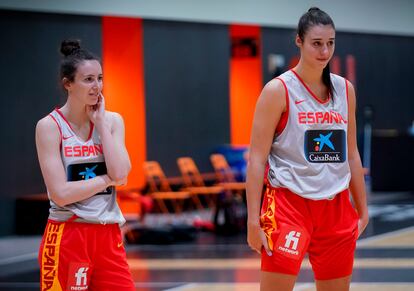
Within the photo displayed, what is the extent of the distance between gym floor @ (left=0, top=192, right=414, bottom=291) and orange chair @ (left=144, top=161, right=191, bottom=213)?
1.21m

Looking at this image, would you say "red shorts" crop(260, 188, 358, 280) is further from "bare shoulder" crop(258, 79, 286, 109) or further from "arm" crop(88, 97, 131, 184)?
"arm" crop(88, 97, 131, 184)

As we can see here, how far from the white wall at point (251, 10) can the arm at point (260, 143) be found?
8.95 m

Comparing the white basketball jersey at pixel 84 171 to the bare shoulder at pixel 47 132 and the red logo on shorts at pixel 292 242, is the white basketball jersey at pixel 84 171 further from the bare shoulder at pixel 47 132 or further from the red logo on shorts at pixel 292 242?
the red logo on shorts at pixel 292 242

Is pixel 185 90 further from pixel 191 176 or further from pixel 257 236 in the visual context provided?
pixel 257 236

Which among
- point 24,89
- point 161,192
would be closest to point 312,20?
point 24,89

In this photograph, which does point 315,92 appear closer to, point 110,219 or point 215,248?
point 110,219

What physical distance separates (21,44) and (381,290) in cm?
717

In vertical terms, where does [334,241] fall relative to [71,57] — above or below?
below

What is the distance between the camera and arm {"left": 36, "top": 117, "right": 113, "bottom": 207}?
→ 3.56 metres

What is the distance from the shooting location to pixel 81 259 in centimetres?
357

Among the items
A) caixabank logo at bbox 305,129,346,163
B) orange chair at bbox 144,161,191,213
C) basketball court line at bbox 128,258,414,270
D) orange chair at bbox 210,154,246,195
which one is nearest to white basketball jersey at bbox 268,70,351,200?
caixabank logo at bbox 305,129,346,163

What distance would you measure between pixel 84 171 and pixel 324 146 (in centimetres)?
104

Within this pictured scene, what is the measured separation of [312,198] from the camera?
3.65 metres

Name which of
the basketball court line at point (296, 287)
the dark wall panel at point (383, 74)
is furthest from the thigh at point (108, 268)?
the dark wall panel at point (383, 74)
